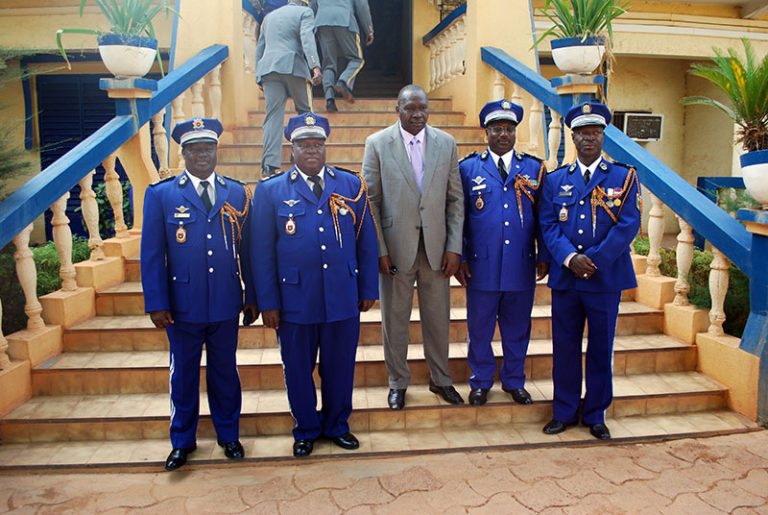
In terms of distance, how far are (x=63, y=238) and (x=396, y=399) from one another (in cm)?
251

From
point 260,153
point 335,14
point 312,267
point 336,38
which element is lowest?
point 312,267

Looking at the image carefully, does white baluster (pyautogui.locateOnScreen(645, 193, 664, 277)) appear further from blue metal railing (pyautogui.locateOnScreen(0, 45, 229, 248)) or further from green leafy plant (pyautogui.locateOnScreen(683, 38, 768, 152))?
blue metal railing (pyautogui.locateOnScreen(0, 45, 229, 248))

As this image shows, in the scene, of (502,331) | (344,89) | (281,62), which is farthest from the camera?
(344,89)

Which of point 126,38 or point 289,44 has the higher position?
point 289,44

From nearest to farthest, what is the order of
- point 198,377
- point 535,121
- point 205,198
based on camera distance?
point 205,198 → point 198,377 → point 535,121

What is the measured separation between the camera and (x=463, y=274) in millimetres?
3902

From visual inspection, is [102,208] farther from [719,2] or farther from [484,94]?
[719,2]

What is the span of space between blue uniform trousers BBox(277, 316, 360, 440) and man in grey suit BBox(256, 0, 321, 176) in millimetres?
2493

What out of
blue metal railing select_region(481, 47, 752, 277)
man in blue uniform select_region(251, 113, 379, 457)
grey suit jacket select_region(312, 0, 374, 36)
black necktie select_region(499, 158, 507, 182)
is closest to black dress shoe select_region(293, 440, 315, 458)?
man in blue uniform select_region(251, 113, 379, 457)

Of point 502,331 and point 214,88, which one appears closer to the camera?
point 502,331

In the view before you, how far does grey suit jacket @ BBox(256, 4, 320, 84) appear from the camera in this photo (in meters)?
5.46

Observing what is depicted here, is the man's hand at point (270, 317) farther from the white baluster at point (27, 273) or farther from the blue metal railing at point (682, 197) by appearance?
the blue metal railing at point (682, 197)

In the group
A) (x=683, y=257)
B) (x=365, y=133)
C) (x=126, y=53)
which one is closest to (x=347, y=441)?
(x=683, y=257)

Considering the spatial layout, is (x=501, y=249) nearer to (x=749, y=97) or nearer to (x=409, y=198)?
(x=409, y=198)
